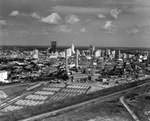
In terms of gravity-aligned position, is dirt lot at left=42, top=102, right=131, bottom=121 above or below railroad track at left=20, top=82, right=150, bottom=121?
above

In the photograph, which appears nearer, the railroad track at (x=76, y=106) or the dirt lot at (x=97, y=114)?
the dirt lot at (x=97, y=114)

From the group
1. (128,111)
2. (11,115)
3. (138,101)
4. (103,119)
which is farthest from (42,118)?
(138,101)

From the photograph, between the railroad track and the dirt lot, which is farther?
the railroad track

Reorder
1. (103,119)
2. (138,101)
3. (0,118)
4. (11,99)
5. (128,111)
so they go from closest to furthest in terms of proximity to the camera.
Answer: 1. (103,119)
2. (0,118)
3. (128,111)
4. (138,101)
5. (11,99)

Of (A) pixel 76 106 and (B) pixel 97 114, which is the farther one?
(A) pixel 76 106

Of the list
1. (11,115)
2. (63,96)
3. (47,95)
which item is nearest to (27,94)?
(47,95)

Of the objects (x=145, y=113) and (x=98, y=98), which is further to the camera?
(x=98, y=98)

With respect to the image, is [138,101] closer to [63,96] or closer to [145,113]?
[145,113]

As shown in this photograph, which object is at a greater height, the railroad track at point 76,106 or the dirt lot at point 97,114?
the dirt lot at point 97,114

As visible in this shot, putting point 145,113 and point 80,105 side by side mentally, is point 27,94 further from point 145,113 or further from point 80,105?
point 145,113

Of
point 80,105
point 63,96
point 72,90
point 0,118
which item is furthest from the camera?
point 72,90
